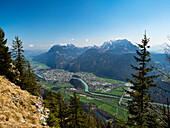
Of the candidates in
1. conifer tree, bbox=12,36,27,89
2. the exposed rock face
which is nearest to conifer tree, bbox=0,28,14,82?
conifer tree, bbox=12,36,27,89

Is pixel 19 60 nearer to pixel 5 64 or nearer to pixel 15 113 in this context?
pixel 5 64

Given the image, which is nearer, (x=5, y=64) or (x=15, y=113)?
(x=15, y=113)

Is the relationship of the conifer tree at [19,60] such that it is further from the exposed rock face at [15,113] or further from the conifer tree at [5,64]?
the exposed rock face at [15,113]

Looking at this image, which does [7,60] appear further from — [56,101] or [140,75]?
[140,75]

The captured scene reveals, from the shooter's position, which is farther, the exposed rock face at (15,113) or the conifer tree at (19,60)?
the conifer tree at (19,60)

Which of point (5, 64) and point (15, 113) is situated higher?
point (5, 64)

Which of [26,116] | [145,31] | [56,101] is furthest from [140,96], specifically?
[56,101]

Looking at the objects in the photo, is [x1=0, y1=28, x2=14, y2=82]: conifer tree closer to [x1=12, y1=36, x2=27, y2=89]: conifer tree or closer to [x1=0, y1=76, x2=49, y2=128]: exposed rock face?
[x1=12, y1=36, x2=27, y2=89]: conifer tree

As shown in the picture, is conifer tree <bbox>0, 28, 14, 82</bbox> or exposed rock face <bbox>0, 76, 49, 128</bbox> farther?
conifer tree <bbox>0, 28, 14, 82</bbox>

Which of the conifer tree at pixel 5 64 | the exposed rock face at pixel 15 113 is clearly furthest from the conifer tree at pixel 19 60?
the exposed rock face at pixel 15 113

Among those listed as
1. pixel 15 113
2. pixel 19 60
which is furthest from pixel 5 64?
pixel 15 113

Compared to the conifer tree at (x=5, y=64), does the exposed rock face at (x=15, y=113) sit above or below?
below
